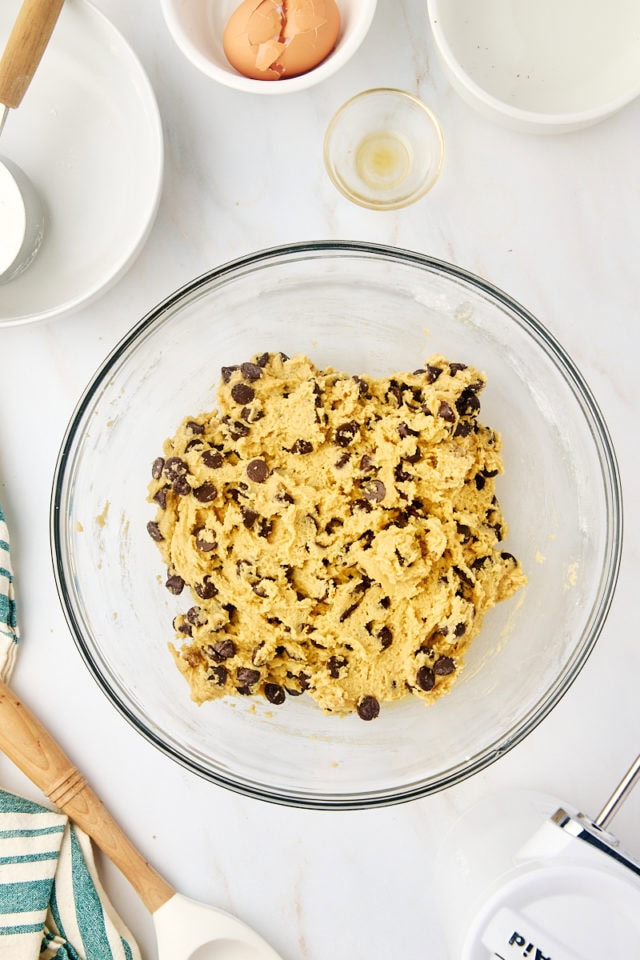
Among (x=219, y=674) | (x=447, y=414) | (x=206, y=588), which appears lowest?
(x=219, y=674)

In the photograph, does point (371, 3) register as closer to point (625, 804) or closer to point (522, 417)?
point (522, 417)

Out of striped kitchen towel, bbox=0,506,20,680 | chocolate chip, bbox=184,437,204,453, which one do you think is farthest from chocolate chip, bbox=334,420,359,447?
striped kitchen towel, bbox=0,506,20,680

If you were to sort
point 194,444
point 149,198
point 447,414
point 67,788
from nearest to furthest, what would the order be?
1. point 447,414
2. point 194,444
3. point 149,198
4. point 67,788

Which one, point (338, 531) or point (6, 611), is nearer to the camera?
point (338, 531)

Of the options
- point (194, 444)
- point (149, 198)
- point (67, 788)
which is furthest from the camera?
point (67, 788)

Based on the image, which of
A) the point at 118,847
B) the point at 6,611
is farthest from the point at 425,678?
the point at 6,611

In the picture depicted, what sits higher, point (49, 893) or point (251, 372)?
point (251, 372)

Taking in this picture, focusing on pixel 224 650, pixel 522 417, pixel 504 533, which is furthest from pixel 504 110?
pixel 224 650

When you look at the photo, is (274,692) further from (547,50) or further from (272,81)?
(547,50)
